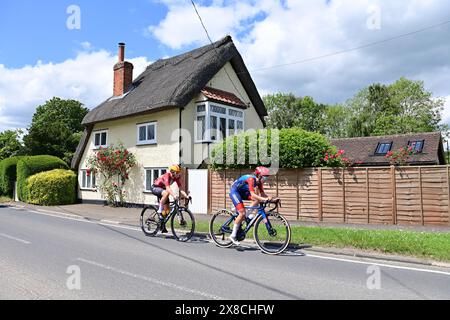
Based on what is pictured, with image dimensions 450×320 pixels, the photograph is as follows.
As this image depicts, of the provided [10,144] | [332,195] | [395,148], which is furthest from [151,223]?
[10,144]

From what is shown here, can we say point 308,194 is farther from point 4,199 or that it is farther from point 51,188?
point 4,199

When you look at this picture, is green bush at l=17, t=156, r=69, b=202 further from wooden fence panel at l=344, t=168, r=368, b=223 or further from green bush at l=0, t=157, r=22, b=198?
wooden fence panel at l=344, t=168, r=368, b=223

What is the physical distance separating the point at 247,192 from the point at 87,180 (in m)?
18.9

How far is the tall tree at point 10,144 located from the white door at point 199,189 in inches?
1244

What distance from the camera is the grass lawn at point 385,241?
7.54 meters

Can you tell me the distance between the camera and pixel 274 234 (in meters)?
8.09

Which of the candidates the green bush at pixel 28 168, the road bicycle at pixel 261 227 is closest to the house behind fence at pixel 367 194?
the road bicycle at pixel 261 227

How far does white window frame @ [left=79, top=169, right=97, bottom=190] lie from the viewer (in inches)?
945

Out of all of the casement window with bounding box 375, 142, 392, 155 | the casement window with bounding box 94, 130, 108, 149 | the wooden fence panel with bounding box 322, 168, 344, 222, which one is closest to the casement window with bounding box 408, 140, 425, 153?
the casement window with bounding box 375, 142, 392, 155

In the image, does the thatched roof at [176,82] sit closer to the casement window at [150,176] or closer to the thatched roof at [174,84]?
the thatched roof at [174,84]

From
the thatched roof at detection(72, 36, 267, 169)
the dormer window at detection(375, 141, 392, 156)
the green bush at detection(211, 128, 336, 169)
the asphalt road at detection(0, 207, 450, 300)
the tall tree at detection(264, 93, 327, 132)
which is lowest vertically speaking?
the asphalt road at detection(0, 207, 450, 300)

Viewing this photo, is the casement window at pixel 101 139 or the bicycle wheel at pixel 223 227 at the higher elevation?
the casement window at pixel 101 139

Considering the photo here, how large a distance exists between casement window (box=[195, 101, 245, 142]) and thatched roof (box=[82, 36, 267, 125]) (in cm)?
111
